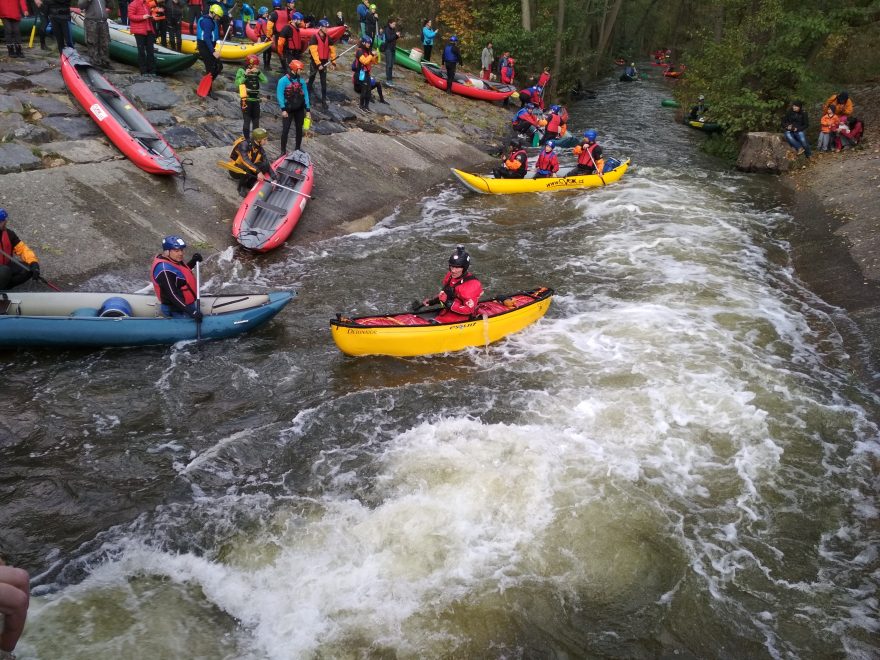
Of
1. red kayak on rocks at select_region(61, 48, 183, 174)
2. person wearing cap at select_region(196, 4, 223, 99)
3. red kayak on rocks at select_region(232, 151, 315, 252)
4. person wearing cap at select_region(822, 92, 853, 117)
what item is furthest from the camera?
person wearing cap at select_region(822, 92, 853, 117)

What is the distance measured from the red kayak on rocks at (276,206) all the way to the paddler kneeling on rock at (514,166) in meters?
4.54

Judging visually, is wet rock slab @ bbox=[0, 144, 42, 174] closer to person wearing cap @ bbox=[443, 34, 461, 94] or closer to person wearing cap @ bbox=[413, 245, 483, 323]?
person wearing cap @ bbox=[413, 245, 483, 323]

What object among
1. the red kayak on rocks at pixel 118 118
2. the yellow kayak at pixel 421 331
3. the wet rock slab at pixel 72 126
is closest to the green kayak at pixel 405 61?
the red kayak on rocks at pixel 118 118

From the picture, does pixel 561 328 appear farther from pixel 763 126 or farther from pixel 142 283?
pixel 763 126

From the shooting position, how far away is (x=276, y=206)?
11.0 meters

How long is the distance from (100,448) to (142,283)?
3657mm

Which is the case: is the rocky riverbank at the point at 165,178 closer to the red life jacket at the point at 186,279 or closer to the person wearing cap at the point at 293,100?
the person wearing cap at the point at 293,100

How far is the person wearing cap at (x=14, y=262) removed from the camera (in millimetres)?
7699

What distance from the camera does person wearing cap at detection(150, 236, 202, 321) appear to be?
23.8 ft

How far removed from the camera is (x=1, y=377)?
693 cm

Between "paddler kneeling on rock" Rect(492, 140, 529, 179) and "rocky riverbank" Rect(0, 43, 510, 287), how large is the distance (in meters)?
1.71

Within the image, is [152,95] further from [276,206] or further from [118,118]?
[276,206]

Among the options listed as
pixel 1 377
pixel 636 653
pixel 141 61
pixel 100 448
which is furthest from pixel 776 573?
pixel 141 61

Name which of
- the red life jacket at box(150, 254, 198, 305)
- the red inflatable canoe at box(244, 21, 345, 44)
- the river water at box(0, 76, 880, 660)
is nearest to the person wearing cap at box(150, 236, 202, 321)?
the red life jacket at box(150, 254, 198, 305)
